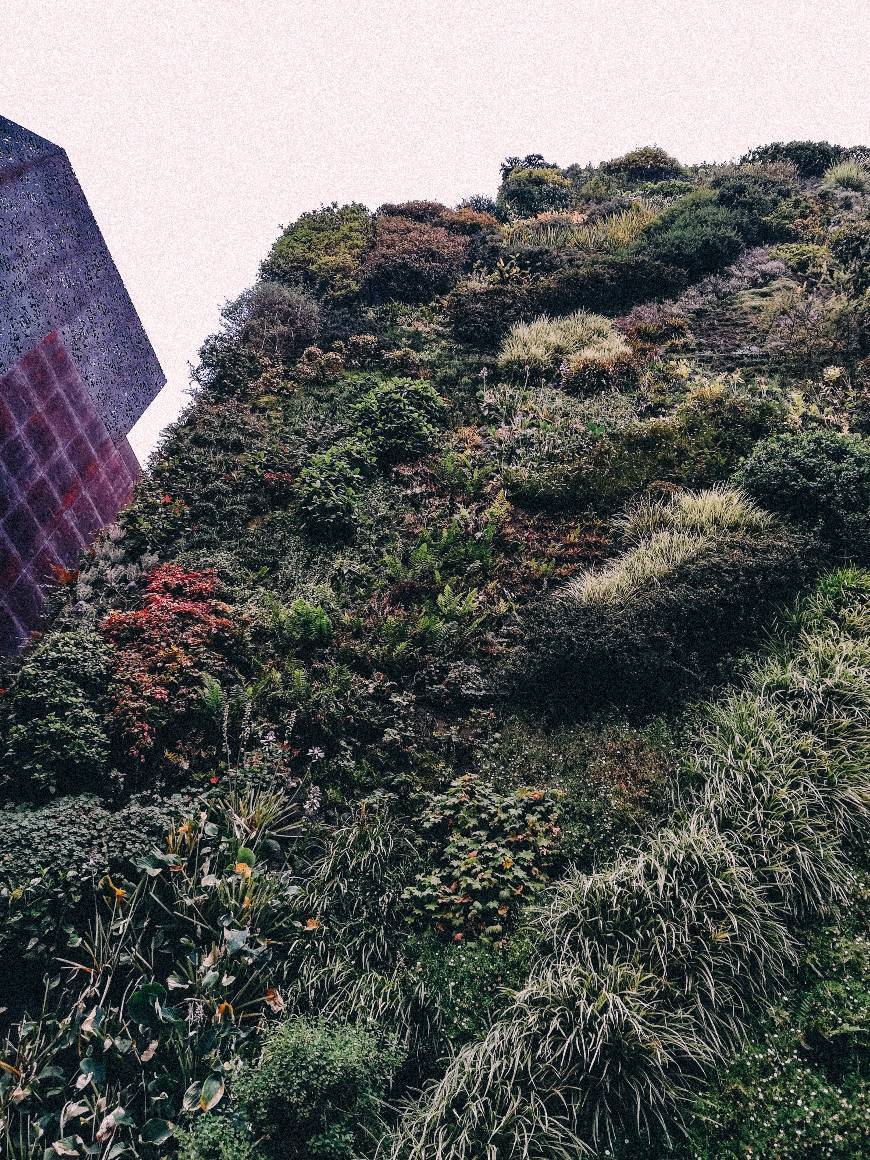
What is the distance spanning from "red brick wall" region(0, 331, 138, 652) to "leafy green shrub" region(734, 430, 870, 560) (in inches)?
334

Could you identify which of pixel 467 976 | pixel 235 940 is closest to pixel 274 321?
pixel 235 940

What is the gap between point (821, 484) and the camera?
292 inches

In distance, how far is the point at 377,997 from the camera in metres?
4.65

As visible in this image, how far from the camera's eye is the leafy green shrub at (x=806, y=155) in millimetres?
20734

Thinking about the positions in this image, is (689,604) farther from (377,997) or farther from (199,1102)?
(199,1102)

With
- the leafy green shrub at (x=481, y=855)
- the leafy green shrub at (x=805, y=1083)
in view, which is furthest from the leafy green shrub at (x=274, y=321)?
the leafy green shrub at (x=805, y=1083)

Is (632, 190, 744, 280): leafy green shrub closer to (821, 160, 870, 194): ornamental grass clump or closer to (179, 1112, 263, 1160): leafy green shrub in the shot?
(821, 160, 870, 194): ornamental grass clump

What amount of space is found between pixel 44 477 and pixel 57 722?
384 centimetres

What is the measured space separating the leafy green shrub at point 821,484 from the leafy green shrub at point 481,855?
4.41m

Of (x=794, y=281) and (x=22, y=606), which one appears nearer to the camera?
(x=22, y=606)

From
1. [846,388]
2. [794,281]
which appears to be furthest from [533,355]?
[794,281]

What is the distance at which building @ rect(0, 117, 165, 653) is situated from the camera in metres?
7.52

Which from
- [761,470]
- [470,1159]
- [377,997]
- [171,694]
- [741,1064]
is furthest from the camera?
[761,470]

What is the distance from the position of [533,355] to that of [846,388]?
5114mm
